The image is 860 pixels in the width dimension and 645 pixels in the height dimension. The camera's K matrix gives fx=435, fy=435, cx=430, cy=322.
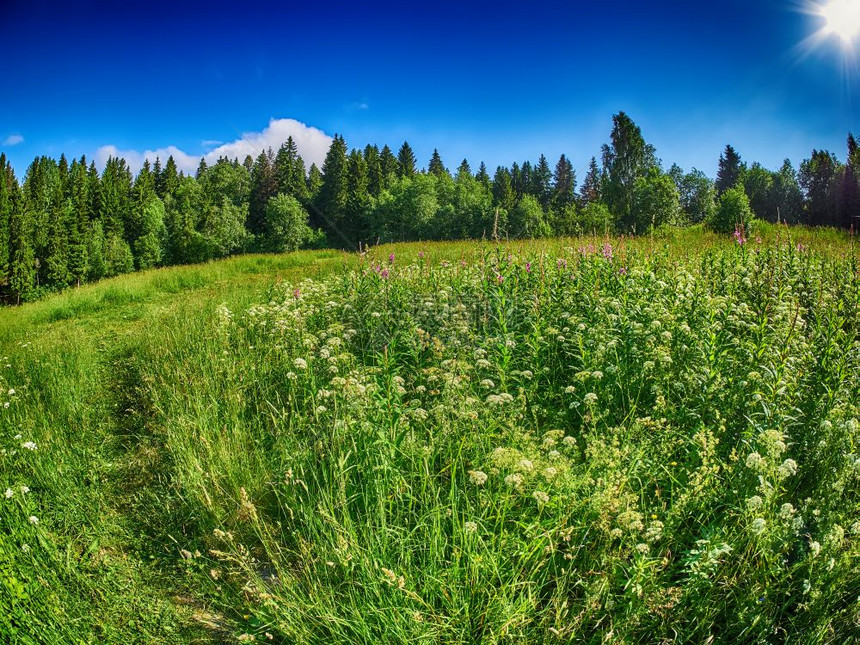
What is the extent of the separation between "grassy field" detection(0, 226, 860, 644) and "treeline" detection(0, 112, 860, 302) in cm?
3797

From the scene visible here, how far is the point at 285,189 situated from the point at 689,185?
59.8 m

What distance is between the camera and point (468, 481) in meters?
2.91

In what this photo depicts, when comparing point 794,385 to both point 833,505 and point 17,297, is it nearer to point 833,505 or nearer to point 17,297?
point 833,505

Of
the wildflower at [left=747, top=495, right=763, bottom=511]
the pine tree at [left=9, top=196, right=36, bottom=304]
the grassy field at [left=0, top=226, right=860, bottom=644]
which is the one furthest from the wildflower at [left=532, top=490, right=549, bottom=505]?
the pine tree at [left=9, top=196, right=36, bottom=304]

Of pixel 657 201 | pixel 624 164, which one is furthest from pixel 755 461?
pixel 624 164

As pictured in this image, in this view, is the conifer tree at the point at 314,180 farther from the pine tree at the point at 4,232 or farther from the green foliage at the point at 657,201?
the green foliage at the point at 657,201

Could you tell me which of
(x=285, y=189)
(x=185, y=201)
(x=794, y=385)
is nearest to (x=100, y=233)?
(x=185, y=201)

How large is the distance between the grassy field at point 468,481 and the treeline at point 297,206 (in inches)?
1495

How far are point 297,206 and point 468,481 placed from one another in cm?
5752

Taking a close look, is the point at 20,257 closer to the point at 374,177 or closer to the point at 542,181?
the point at 374,177

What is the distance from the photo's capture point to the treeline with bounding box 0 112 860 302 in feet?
142

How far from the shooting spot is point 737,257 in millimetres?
7527

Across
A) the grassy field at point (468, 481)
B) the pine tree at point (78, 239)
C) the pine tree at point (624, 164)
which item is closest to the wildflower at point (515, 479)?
the grassy field at point (468, 481)

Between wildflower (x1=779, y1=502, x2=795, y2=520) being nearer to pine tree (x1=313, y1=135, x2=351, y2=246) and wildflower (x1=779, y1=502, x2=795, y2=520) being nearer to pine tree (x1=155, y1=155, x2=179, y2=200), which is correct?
pine tree (x1=313, y1=135, x2=351, y2=246)
